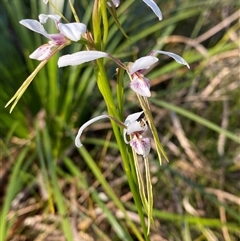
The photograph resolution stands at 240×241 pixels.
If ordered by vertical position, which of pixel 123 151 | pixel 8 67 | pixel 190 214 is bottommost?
pixel 190 214

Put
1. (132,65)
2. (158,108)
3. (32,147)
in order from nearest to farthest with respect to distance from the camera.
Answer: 1. (132,65)
2. (32,147)
3. (158,108)

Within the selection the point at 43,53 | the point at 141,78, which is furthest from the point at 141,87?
the point at 43,53

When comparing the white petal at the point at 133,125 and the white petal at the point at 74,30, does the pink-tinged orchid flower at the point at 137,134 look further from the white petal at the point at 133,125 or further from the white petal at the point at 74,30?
the white petal at the point at 74,30

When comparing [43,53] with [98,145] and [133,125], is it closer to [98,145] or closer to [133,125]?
[133,125]

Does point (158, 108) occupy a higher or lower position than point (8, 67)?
lower

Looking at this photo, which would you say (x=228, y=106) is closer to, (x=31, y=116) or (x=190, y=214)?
(x=190, y=214)

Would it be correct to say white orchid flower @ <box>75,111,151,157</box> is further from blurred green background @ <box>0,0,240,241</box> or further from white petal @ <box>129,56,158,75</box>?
blurred green background @ <box>0,0,240,241</box>

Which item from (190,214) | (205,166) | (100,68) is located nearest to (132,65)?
(100,68)

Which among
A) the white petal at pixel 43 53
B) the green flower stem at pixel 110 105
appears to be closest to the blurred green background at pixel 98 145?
the green flower stem at pixel 110 105
